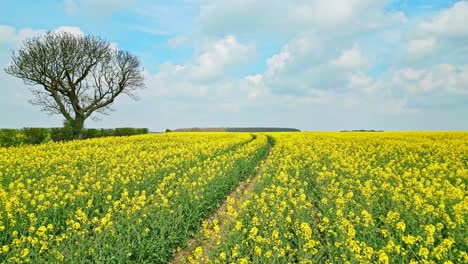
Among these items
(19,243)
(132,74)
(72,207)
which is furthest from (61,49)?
(19,243)

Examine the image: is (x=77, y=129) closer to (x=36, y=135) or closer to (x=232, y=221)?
(x=36, y=135)

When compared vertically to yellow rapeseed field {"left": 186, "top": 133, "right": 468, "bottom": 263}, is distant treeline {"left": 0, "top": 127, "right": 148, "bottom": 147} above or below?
above

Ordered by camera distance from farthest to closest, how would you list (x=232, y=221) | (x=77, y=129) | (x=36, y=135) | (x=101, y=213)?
1. (x=77, y=129)
2. (x=36, y=135)
3. (x=101, y=213)
4. (x=232, y=221)

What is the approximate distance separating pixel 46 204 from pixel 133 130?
4360cm

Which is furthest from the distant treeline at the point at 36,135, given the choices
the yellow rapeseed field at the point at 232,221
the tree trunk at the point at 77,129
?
the yellow rapeseed field at the point at 232,221

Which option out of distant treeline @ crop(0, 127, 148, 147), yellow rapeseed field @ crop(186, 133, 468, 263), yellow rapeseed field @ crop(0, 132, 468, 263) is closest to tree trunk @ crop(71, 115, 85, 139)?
distant treeline @ crop(0, 127, 148, 147)

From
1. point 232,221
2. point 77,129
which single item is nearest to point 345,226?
point 232,221

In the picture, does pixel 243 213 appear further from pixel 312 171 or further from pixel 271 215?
pixel 312 171

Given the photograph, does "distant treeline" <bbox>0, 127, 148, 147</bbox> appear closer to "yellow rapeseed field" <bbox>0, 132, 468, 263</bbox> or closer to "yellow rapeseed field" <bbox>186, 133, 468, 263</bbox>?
"yellow rapeseed field" <bbox>0, 132, 468, 263</bbox>

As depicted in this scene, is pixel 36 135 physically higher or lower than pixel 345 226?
higher

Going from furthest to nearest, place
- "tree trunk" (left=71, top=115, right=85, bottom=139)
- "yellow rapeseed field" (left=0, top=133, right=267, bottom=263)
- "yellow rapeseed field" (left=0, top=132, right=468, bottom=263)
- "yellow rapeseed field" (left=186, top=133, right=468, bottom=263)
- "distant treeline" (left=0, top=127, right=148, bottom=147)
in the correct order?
"tree trunk" (left=71, top=115, right=85, bottom=139) < "distant treeline" (left=0, top=127, right=148, bottom=147) < "yellow rapeseed field" (left=0, top=133, right=267, bottom=263) < "yellow rapeseed field" (left=0, top=132, right=468, bottom=263) < "yellow rapeseed field" (left=186, top=133, right=468, bottom=263)

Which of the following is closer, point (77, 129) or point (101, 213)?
point (101, 213)

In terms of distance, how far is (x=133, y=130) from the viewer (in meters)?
51.7

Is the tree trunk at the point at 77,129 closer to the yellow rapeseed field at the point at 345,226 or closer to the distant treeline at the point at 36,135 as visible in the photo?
the distant treeline at the point at 36,135
